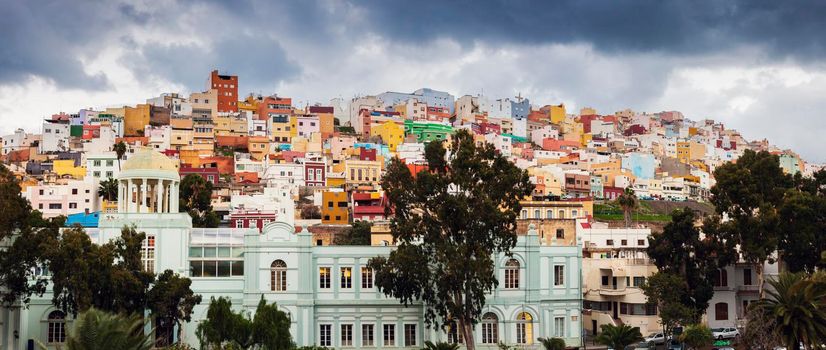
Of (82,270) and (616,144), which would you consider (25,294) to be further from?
(616,144)

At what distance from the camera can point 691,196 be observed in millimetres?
146250

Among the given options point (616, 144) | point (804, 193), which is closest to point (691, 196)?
point (616, 144)

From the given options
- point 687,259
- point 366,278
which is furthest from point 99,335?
point 687,259

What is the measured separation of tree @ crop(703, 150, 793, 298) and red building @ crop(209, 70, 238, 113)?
129 m

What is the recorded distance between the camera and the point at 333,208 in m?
107

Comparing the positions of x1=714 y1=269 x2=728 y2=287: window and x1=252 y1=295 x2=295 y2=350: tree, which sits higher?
x1=714 y1=269 x2=728 y2=287: window

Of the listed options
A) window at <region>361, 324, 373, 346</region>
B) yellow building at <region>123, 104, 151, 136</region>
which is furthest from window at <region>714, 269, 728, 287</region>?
yellow building at <region>123, 104, 151, 136</region>

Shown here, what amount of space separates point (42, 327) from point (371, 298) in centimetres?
1557

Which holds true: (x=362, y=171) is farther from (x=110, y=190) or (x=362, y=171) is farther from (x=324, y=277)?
(x=324, y=277)

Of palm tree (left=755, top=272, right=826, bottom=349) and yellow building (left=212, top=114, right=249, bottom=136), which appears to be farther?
yellow building (left=212, top=114, right=249, bottom=136)

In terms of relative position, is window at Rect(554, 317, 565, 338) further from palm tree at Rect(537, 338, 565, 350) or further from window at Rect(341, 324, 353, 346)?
window at Rect(341, 324, 353, 346)

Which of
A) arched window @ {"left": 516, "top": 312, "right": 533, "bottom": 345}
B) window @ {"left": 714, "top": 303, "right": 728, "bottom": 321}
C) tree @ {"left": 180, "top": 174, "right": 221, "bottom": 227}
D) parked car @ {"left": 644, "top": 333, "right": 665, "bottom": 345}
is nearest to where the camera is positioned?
arched window @ {"left": 516, "top": 312, "right": 533, "bottom": 345}

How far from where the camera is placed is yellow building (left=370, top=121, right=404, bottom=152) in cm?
16112

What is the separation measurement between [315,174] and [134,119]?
48.4 metres
